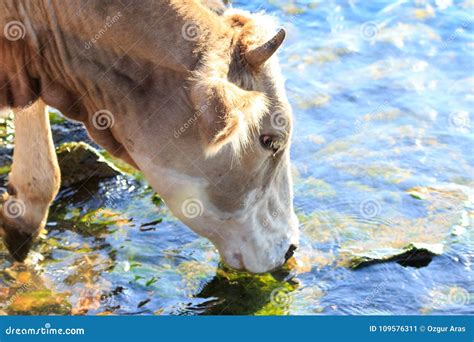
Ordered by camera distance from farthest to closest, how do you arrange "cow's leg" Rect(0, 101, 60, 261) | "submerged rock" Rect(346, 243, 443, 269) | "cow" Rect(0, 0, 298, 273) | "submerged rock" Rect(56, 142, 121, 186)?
"submerged rock" Rect(56, 142, 121, 186)
"submerged rock" Rect(346, 243, 443, 269)
"cow's leg" Rect(0, 101, 60, 261)
"cow" Rect(0, 0, 298, 273)

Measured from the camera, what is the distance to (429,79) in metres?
11.9

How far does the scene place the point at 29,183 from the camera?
27.5ft

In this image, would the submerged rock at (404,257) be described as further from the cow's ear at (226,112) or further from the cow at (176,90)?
the cow's ear at (226,112)

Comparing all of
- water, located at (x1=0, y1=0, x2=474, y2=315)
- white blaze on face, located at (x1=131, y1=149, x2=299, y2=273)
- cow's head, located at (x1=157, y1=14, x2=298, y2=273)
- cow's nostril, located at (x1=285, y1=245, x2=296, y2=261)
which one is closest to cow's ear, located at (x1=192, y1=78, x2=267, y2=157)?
cow's head, located at (x1=157, y1=14, x2=298, y2=273)

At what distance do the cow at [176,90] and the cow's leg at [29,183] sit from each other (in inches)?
24.0

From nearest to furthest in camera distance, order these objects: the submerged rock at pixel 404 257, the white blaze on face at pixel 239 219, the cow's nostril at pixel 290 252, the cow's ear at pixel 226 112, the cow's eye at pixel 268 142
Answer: the cow's ear at pixel 226 112 → the cow's eye at pixel 268 142 → the white blaze on face at pixel 239 219 → the cow's nostril at pixel 290 252 → the submerged rock at pixel 404 257

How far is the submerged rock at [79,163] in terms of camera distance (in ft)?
31.0

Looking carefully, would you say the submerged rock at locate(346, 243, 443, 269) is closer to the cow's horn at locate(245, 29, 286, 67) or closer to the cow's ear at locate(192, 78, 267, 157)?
the cow's ear at locate(192, 78, 267, 157)

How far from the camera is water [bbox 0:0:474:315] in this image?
8.05 meters

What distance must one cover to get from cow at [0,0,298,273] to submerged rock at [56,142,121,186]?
5.79 ft

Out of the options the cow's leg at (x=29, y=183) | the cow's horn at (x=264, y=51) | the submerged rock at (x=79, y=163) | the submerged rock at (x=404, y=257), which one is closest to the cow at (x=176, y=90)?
the cow's horn at (x=264, y=51)

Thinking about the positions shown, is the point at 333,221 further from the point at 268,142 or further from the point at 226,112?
the point at 226,112

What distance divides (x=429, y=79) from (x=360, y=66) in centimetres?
96

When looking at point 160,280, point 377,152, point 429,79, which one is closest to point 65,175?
point 160,280
